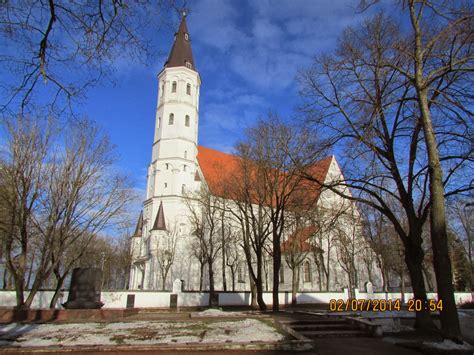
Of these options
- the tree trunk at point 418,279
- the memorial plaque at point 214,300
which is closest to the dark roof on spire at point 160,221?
the memorial plaque at point 214,300

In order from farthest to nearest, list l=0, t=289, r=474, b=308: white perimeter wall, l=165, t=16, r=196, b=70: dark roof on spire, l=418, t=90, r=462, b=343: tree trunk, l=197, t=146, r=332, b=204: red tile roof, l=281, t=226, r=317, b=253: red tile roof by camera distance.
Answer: l=165, t=16, r=196, b=70: dark roof on spire < l=281, t=226, r=317, b=253: red tile roof < l=0, t=289, r=474, b=308: white perimeter wall < l=197, t=146, r=332, b=204: red tile roof < l=418, t=90, r=462, b=343: tree trunk

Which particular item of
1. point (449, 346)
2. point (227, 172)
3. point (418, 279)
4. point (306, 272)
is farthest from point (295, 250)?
point (449, 346)

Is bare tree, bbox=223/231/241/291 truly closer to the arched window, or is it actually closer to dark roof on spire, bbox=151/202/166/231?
dark roof on spire, bbox=151/202/166/231

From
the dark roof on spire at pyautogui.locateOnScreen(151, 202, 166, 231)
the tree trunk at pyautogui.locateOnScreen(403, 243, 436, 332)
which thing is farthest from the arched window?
the tree trunk at pyautogui.locateOnScreen(403, 243, 436, 332)

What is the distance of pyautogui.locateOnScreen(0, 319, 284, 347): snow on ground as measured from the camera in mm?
8500

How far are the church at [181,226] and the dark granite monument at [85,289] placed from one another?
20.5 metres

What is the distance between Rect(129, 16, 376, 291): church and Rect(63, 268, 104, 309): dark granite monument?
807 inches

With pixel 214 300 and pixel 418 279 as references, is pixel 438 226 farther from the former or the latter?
pixel 214 300

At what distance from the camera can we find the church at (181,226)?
39625 millimetres

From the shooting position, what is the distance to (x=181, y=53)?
48562mm

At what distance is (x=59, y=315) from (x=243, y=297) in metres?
18.9

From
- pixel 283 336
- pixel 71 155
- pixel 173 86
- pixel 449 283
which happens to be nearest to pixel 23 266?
pixel 71 155

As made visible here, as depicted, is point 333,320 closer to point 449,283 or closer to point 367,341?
point 367,341

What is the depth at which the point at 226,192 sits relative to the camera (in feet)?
73.9
